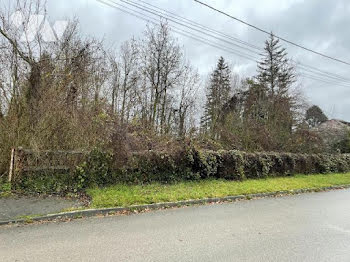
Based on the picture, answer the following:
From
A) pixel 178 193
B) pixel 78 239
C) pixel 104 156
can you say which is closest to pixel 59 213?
pixel 78 239

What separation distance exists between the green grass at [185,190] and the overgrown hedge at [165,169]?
0.50 m

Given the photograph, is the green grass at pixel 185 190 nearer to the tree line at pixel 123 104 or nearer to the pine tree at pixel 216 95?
the tree line at pixel 123 104

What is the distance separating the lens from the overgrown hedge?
28.2 feet

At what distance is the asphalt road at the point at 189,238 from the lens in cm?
414

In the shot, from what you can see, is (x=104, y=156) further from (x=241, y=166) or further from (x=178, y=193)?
(x=241, y=166)

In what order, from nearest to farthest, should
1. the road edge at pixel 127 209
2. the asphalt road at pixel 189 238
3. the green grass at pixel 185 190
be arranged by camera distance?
1. the asphalt road at pixel 189 238
2. the road edge at pixel 127 209
3. the green grass at pixel 185 190

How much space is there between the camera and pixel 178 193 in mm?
8883

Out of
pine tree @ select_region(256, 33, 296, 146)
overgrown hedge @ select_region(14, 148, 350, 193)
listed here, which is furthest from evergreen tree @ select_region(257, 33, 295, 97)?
overgrown hedge @ select_region(14, 148, 350, 193)

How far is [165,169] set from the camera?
10.7 meters

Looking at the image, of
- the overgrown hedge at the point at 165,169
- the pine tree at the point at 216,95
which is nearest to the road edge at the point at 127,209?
the overgrown hedge at the point at 165,169

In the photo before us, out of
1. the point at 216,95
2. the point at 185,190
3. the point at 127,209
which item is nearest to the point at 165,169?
the point at 185,190

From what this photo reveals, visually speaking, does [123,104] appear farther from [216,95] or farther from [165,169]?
[216,95]

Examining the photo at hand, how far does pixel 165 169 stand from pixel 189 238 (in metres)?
5.76

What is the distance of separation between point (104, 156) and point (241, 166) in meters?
6.68
